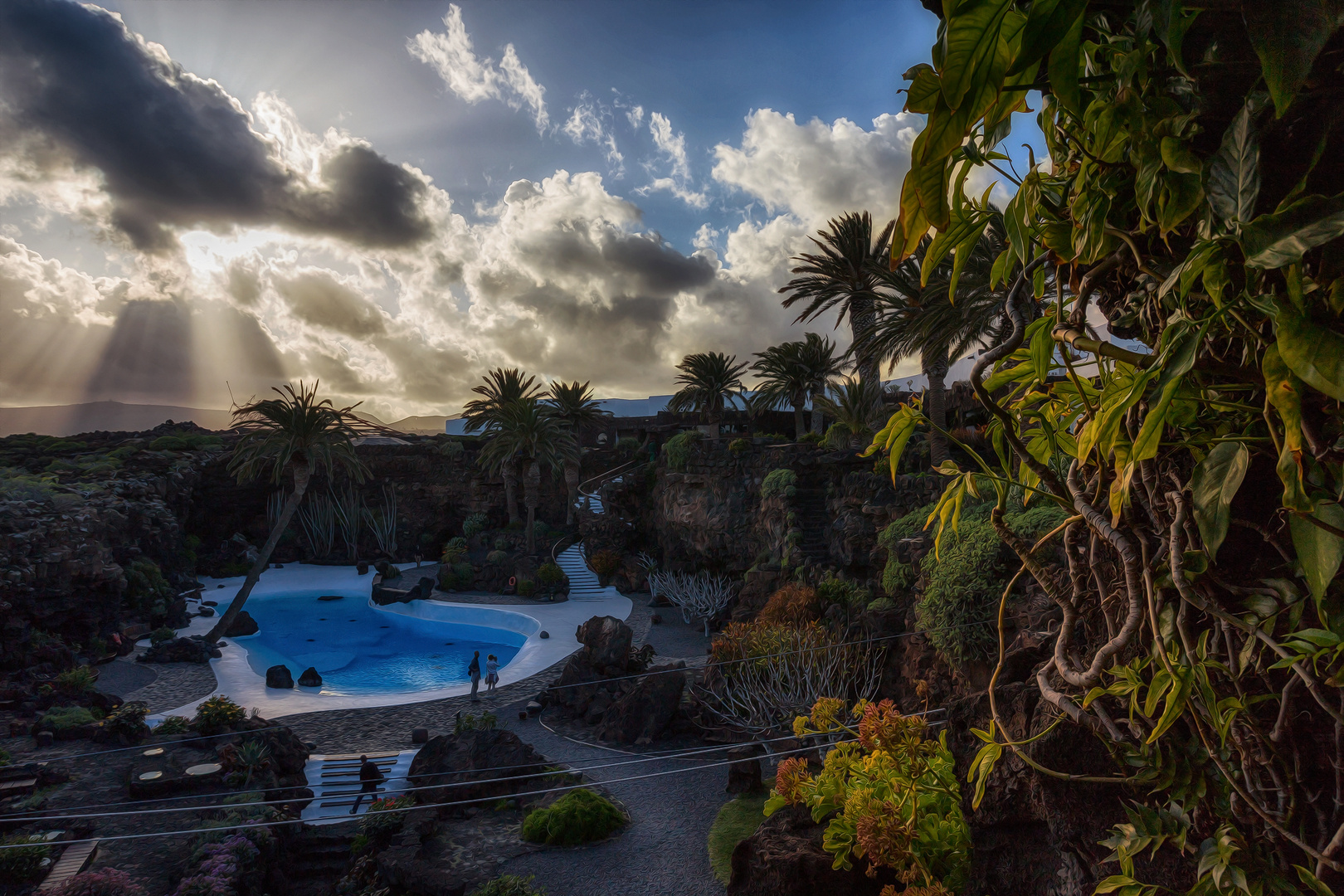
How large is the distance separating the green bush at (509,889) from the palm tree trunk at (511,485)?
20.0 metres

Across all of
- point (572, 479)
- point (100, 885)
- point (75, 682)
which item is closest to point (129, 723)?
point (75, 682)

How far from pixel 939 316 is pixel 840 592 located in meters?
5.26

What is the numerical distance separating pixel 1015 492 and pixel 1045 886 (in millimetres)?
6236

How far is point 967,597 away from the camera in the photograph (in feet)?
21.1

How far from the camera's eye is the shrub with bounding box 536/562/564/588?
21453 mm

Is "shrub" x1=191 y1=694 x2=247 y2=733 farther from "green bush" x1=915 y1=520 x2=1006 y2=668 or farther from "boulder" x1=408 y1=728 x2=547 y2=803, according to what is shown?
"green bush" x1=915 y1=520 x2=1006 y2=668

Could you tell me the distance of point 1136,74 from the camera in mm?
978

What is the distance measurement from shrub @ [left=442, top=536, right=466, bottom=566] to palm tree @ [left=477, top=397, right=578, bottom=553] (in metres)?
2.63

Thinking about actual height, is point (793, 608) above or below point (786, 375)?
below

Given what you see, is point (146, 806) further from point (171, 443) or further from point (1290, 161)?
point (171, 443)

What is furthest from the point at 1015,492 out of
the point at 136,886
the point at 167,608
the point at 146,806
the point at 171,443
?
the point at 171,443

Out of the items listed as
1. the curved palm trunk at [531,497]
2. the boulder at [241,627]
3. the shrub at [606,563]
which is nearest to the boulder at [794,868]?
the shrub at [606,563]

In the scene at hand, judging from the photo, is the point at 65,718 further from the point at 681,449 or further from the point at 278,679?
the point at 681,449

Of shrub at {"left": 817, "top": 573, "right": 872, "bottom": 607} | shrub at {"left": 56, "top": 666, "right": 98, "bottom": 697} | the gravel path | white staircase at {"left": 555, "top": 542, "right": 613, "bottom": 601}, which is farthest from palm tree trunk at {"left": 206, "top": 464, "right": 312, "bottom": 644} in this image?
shrub at {"left": 817, "top": 573, "right": 872, "bottom": 607}
